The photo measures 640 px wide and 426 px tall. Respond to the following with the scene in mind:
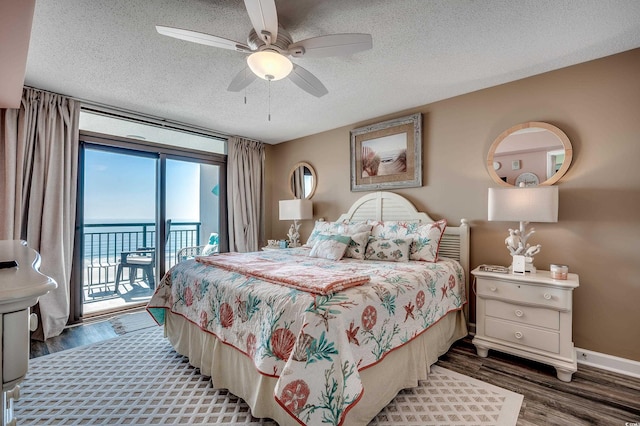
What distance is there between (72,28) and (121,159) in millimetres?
2361

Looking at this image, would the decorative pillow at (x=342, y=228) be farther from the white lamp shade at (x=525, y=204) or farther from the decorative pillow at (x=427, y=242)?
the white lamp shade at (x=525, y=204)

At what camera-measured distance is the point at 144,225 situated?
4.82 metres

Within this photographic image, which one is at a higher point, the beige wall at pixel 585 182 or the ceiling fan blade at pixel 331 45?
the ceiling fan blade at pixel 331 45

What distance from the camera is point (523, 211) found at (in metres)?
2.33

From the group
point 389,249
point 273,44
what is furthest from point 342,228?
point 273,44

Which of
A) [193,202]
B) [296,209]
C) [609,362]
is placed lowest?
[609,362]

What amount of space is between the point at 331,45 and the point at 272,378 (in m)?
1.99

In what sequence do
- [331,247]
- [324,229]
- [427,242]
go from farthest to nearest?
[324,229] → [331,247] → [427,242]

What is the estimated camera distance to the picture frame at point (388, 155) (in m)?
3.38

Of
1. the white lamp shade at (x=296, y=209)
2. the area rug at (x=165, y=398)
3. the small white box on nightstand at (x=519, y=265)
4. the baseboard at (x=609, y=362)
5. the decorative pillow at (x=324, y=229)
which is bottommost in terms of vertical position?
the area rug at (x=165, y=398)

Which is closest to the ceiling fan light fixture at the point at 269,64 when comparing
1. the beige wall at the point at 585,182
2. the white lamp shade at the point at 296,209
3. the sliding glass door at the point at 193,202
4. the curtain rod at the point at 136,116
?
the beige wall at the point at 585,182

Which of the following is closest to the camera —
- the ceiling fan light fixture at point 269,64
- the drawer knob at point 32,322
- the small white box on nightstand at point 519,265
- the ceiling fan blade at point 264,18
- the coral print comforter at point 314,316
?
the drawer knob at point 32,322

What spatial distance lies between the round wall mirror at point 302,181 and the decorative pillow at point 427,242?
2.04 m

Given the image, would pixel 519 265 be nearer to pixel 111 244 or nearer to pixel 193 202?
pixel 193 202
